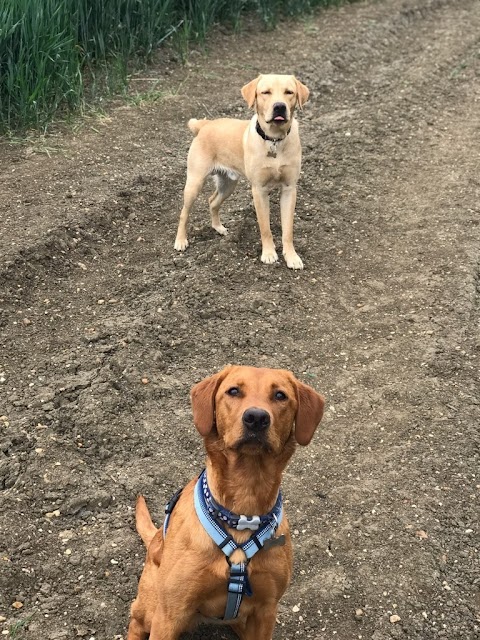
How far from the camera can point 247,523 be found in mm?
2803

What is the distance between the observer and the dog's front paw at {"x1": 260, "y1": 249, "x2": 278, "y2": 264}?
235 inches

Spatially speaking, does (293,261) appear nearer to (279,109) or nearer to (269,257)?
(269,257)

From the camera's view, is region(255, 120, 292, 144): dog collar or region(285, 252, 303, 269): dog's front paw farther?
region(285, 252, 303, 269): dog's front paw

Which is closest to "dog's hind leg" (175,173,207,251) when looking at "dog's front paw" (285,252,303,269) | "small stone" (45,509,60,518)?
"dog's front paw" (285,252,303,269)

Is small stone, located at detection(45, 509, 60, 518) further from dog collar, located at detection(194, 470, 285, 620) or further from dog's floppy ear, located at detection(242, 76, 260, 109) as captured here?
dog's floppy ear, located at detection(242, 76, 260, 109)

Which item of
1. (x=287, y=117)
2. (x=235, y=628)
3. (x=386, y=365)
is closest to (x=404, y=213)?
(x=287, y=117)

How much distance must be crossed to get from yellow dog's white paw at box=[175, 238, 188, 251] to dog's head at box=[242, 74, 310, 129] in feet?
3.49

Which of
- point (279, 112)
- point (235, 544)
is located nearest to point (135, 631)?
point (235, 544)

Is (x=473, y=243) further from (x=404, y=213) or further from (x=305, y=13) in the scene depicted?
(x=305, y=13)

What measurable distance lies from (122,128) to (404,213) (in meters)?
2.80

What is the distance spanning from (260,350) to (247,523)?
91.5 inches

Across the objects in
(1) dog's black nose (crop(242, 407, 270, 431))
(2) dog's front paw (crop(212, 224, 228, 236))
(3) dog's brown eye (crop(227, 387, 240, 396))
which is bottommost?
(2) dog's front paw (crop(212, 224, 228, 236))

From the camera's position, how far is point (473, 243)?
20.4 feet

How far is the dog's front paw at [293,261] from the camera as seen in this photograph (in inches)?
234
